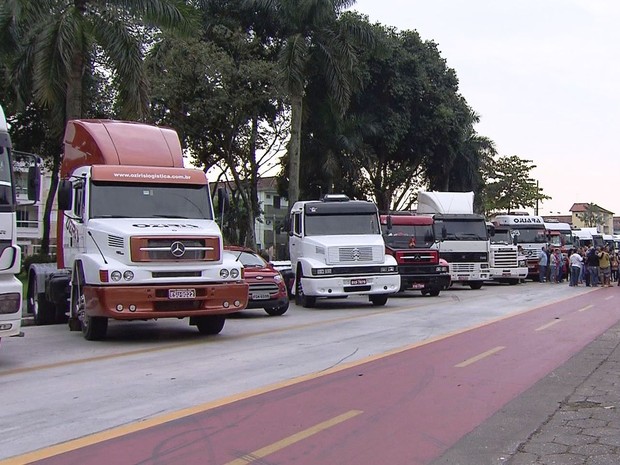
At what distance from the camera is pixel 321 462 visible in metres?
5.64

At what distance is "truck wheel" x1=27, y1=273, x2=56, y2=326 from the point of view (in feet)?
50.3

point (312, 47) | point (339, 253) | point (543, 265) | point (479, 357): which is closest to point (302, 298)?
point (339, 253)

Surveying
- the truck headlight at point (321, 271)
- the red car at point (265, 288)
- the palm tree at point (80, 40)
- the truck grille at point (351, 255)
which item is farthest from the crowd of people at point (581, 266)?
the palm tree at point (80, 40)

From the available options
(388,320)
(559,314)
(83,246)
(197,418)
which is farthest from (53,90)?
(197,418)

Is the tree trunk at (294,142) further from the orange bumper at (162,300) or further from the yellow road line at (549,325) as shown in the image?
the orange bumper at (162,300)

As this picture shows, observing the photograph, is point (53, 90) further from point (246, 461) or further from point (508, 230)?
point (508, 230)

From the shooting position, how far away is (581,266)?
32344 millimetres

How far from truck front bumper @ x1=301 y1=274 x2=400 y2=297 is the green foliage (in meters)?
43.3

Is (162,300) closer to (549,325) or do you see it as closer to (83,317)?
(83,317)

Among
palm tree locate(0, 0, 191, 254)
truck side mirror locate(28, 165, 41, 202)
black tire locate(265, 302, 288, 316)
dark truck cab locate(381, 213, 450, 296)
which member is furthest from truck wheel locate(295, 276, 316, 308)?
truck side mirror locate(28, 165, 41, 202)

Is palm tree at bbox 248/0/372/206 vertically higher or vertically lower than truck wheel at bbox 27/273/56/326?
higher

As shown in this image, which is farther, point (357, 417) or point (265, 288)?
point (265, 288)

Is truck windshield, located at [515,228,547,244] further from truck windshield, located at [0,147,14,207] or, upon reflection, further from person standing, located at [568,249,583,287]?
truck windshield, located at [0,147,14,207]

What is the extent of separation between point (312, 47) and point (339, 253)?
13120mm
